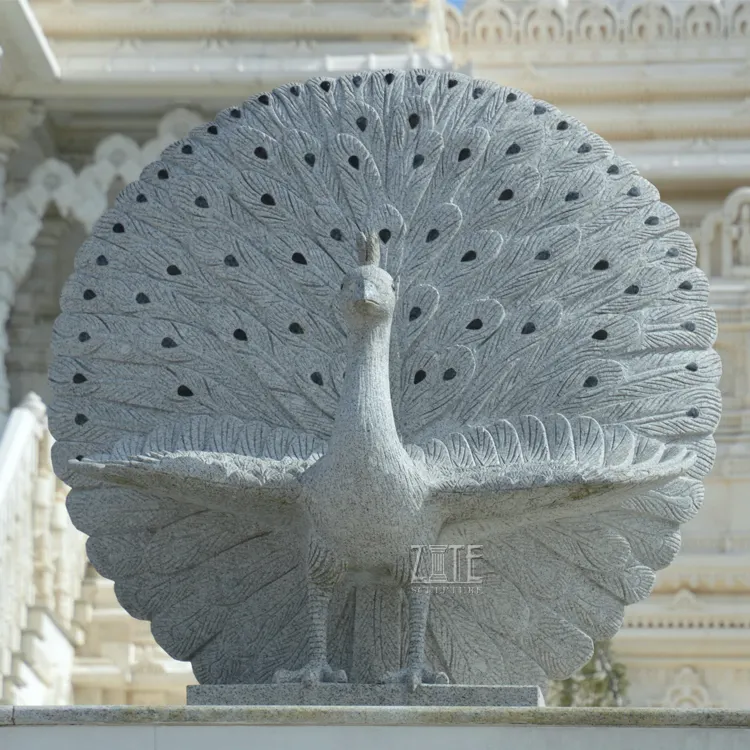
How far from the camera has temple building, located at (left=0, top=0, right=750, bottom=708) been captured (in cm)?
1599

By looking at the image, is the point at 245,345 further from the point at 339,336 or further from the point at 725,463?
the point at 725,463

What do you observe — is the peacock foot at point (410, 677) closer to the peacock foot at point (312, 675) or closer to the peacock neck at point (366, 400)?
the peacock foot at point (312, 675)

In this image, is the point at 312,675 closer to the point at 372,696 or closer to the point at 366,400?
the point at 372,696

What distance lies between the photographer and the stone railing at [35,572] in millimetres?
14852

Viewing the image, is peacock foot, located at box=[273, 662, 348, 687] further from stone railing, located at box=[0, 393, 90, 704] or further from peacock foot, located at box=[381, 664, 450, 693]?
stone railing, located at box=[0, 393, 90, 704]

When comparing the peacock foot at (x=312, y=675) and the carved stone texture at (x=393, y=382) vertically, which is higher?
the carved stone texture at (x=393, y=382)

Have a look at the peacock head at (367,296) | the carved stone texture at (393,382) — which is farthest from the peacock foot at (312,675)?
the peacock head at (367,296)

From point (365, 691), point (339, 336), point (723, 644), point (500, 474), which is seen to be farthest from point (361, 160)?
point (723, 644)

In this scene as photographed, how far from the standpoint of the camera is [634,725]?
8.38 meters

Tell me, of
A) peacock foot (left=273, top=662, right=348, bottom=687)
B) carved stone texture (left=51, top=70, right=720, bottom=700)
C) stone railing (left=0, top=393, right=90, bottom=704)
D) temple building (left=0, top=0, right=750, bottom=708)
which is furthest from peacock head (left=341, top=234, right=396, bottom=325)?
temple building (left=0, top=0, right=750, bottom=708)

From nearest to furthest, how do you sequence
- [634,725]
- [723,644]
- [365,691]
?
1. [634,725]
2. [365,691]
3. [723,644]

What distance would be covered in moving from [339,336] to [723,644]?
7.75 meters

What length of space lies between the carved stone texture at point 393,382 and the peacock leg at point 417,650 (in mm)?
14

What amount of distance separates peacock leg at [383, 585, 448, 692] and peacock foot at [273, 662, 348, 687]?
8.4 inches
